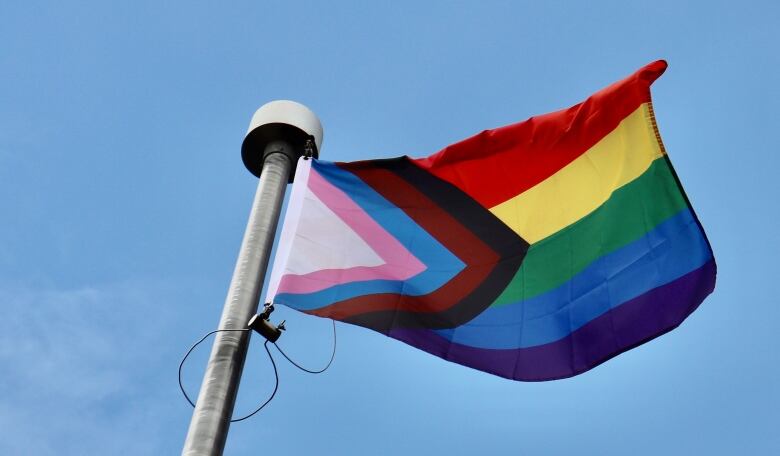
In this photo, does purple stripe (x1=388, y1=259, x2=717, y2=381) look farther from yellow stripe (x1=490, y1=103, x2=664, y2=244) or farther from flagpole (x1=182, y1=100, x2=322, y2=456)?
flagpole (x1=182, y1=100, x2=322, y2=456)

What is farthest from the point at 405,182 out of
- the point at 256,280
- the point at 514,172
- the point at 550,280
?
the point at 256,280

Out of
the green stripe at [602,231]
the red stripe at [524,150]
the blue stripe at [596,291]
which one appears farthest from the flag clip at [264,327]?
the red stripe at [524,150]

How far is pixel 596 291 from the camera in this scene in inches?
319

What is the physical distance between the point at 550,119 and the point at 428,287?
2.15 m

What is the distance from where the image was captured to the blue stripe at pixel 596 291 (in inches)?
315

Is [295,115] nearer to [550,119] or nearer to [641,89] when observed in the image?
[550,119]

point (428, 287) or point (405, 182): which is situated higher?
point (405, 182)

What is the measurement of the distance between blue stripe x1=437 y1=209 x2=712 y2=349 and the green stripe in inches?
3.2

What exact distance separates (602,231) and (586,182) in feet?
1.90

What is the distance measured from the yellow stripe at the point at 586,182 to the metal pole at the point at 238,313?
85.2 inches

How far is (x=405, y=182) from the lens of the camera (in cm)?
891

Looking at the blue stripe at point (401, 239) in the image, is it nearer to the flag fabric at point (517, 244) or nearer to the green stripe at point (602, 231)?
the flag fabric at point (517, 244)

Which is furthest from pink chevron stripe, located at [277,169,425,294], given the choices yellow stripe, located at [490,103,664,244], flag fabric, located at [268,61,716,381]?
yellow stripe, located at [490,103,664,244]

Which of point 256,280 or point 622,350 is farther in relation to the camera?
point 622,350
